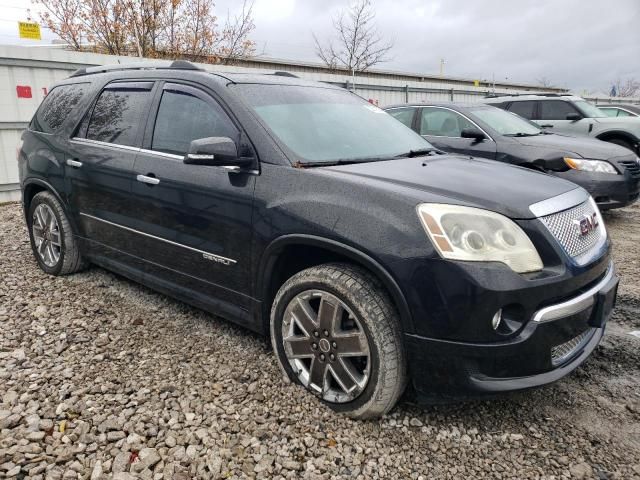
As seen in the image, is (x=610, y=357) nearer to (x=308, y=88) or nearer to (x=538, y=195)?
(x=538, y=195)

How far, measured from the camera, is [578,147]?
20.5ft

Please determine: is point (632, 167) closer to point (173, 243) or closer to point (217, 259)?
point (217, 259)

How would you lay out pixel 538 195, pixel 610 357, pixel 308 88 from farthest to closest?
1. pixel 308 88
2. pixel 610 357
3. pixel 538 195

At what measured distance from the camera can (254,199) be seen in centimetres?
263

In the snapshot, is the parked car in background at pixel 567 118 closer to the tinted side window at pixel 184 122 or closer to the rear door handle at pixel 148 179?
the tinted side window at pixel 184 122

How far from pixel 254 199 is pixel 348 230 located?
639 mm

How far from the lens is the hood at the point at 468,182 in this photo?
7.34ft

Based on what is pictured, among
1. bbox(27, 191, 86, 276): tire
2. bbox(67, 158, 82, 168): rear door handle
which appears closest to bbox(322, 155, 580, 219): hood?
bbox(67, 158, 82, 168): rear door handle

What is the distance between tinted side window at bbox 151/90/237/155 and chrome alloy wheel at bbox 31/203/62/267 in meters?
1.64

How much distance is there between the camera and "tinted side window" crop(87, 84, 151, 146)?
Answer: 11.2ft

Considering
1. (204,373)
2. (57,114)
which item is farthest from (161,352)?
(57,114)

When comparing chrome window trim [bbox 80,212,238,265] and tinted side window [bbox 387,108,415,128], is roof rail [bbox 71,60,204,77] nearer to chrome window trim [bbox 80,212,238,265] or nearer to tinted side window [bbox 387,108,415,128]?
chrome window trim [bbox 80,212,238,265]

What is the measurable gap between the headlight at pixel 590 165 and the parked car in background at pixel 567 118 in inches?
156

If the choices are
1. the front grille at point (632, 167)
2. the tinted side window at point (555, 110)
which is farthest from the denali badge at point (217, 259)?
the tinted side window at point (555, 110)
